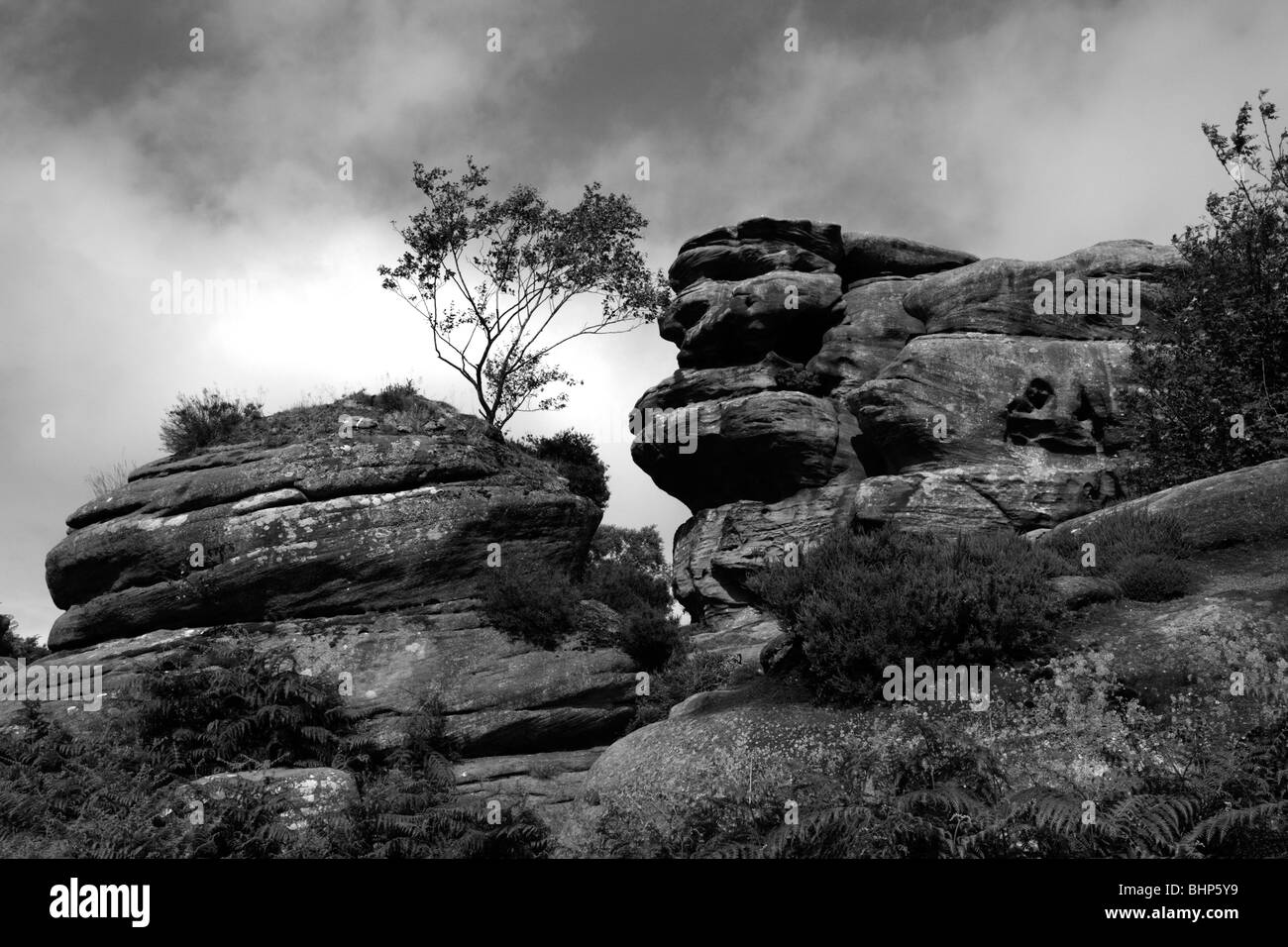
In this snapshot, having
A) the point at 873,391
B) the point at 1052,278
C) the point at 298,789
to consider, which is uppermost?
the point at 1052,278

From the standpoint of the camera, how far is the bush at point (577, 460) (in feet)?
95.3

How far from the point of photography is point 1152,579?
13.4 m

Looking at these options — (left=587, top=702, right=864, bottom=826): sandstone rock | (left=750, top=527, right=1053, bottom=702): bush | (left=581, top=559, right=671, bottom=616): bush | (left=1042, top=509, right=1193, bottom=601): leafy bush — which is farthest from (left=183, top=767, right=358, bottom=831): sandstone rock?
(left=1042, top=509, right=1193, bottom=601): leafy bush

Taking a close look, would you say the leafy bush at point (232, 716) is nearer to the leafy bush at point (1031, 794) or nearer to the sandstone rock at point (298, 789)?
the sandstone rock at point (298, 789)

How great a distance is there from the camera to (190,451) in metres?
24.2

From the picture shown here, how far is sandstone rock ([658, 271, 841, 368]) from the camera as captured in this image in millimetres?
39062

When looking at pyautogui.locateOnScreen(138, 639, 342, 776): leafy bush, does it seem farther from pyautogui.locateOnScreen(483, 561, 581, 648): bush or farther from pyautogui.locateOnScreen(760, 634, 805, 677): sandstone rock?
pyautogui.locateOnScreen(760, 634, 805, 677): sandstone rock

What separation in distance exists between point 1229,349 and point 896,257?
64.8 feet

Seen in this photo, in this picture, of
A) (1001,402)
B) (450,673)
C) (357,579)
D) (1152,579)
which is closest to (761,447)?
(1001,402)

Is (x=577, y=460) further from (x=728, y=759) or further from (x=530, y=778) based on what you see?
(x=728, y=759)

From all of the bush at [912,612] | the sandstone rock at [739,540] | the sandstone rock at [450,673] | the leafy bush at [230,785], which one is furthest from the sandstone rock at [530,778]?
the sandstone rock at [739,540]
